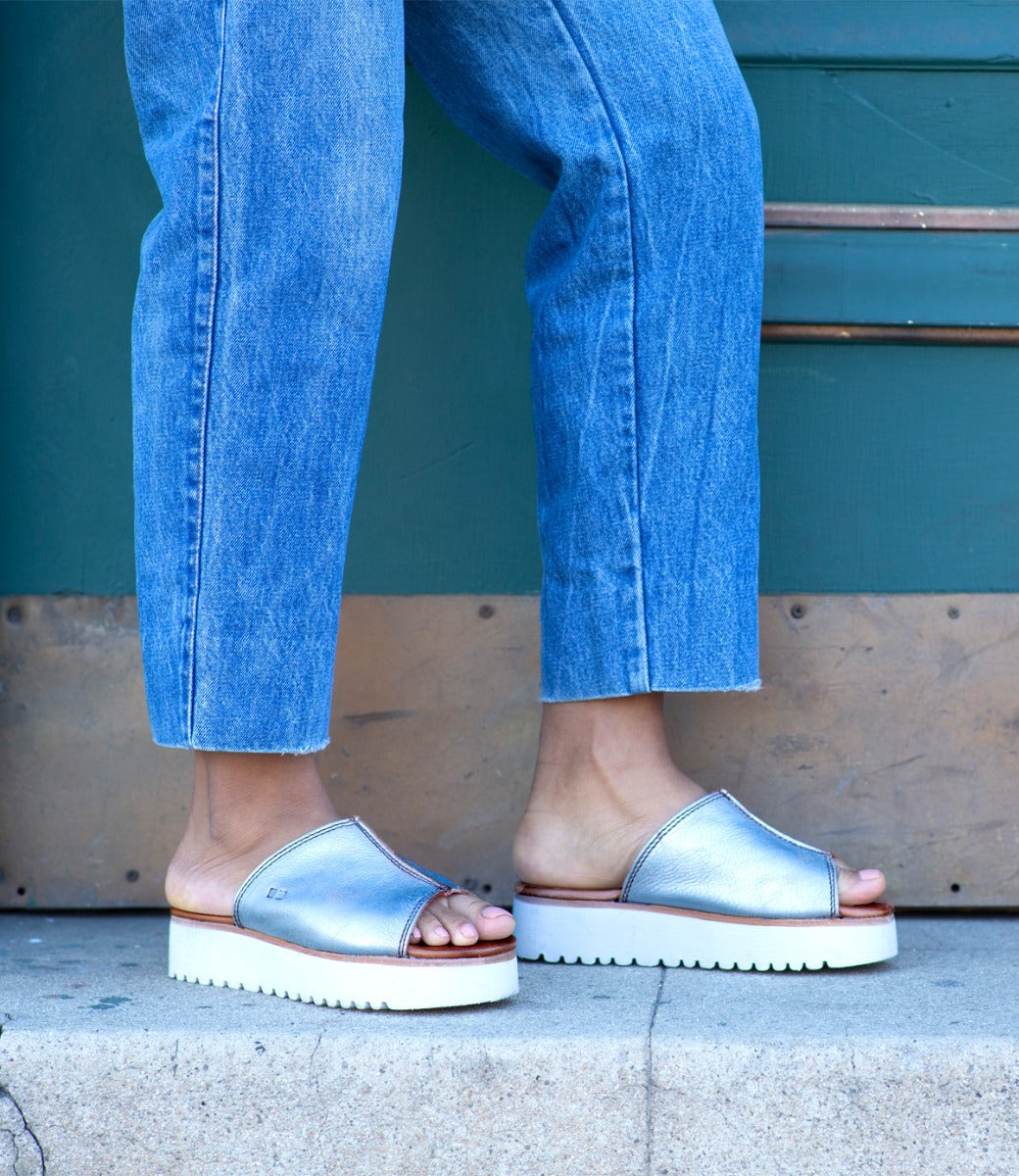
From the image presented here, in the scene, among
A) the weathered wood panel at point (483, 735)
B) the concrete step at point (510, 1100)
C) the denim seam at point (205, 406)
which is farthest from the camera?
the weathered wood panel at point (483, 735)

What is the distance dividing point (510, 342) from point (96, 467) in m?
0.45

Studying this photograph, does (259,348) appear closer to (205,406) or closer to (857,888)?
(205,406)

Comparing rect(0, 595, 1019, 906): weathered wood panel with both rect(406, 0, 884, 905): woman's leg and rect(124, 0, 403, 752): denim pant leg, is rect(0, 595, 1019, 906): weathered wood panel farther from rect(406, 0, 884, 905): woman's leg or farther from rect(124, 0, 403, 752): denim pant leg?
rect(124, 0, 403, 752): denim pant leg

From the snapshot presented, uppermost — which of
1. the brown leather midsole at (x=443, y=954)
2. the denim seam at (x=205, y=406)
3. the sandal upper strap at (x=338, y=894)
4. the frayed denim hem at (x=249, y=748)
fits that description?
the denim seam at (x=205, y=406)

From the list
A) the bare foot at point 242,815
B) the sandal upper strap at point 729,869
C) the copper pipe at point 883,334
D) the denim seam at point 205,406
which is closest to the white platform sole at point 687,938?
the sandal upper strap at point 729,869

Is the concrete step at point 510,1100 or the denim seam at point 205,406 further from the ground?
the denim seam at point 205,406

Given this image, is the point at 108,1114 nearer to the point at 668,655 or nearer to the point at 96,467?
the point at 668,655

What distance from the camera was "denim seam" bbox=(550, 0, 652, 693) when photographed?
1050 mm

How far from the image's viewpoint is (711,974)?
3.40 ft

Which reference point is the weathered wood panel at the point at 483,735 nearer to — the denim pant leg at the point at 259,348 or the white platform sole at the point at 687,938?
the white platform sole at the point at 687,938

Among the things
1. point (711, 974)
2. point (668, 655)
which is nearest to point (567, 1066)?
point (711, 974)

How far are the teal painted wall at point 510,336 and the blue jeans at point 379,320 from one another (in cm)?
21

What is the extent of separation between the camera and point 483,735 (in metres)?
1.35

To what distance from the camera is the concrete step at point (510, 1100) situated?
0.82m
